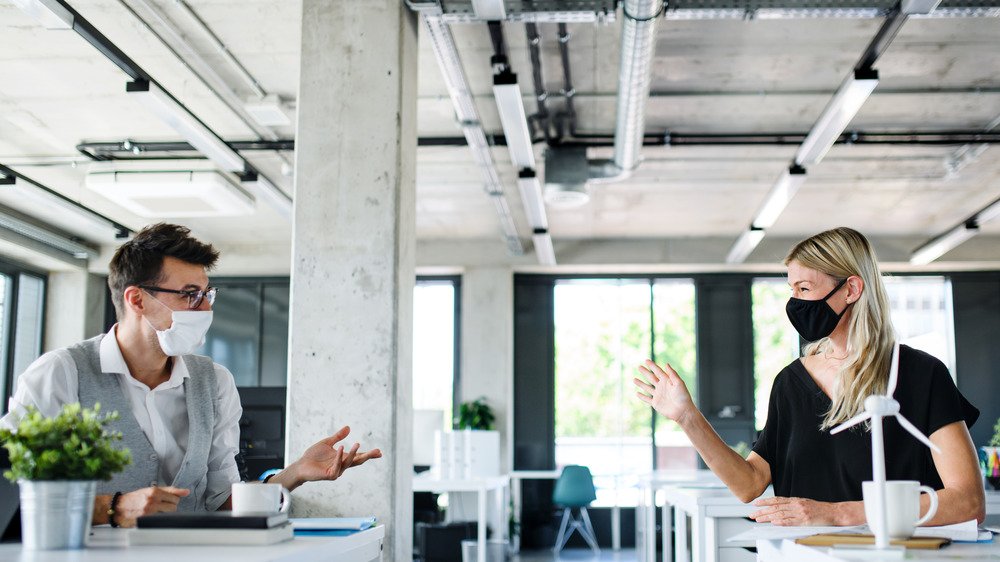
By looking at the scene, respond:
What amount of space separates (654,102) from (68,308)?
8207 mm

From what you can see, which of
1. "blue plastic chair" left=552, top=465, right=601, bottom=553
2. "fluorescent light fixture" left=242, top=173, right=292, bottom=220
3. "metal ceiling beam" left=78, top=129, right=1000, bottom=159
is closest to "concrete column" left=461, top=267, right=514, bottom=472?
"blue plastic chair" left=552, top=465, right=601, bottom=553

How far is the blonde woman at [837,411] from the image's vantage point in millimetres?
2395

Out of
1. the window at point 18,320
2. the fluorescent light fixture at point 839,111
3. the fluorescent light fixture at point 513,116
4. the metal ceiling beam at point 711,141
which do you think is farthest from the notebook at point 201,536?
the window at point 18,320

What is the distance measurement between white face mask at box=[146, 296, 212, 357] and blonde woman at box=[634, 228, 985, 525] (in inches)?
49.8

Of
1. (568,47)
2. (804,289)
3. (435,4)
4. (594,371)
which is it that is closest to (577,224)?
(594,371)

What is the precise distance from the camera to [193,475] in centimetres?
262

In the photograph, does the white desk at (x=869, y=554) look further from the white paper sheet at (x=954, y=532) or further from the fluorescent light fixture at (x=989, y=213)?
the fluorescent light fixture at (x=989, y=213)

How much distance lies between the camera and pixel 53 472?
185cm

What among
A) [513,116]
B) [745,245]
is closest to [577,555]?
[745,245]

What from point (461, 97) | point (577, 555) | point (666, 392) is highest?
point (461, 97)

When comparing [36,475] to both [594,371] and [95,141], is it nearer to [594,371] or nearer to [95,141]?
[95,141]

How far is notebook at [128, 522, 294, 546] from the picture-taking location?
1.85 m

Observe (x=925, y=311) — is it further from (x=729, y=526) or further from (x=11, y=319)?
(x=11, y=319)

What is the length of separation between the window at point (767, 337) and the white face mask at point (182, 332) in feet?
34.2
